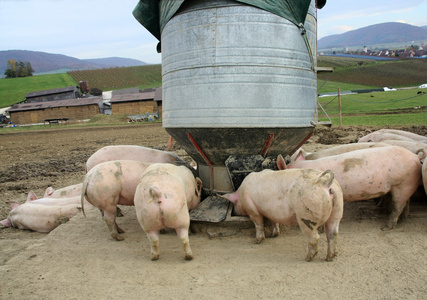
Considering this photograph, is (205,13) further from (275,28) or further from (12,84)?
(12,84)

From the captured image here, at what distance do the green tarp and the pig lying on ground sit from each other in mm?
3292

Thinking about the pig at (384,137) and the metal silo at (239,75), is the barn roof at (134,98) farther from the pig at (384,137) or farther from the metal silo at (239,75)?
the metal silo at (239,75)

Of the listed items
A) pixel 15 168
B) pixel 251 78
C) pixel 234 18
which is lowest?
pixel 15 168

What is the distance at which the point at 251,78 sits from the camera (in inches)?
186

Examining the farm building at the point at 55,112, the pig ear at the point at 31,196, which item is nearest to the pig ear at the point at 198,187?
the pig ear at the point at 31,196

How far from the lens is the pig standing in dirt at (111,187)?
4.87 m

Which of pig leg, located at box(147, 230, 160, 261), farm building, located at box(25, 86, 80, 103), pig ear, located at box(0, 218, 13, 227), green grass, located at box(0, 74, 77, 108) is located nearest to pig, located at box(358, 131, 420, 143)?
pig leg, located at box(147, 230, 160, 261)

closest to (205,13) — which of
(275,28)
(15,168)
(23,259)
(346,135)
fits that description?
(275,28)

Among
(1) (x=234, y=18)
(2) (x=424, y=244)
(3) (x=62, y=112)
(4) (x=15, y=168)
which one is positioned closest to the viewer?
(2) (x=424, y=244)

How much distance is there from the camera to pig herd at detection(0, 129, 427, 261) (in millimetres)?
3951

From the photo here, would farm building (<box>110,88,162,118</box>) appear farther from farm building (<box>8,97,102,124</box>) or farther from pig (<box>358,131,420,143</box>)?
pig (<box>358,131,420,143</box>)

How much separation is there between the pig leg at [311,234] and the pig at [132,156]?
2989mm

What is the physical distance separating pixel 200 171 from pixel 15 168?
7231 millimetres

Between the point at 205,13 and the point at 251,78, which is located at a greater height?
the point at 205,13
